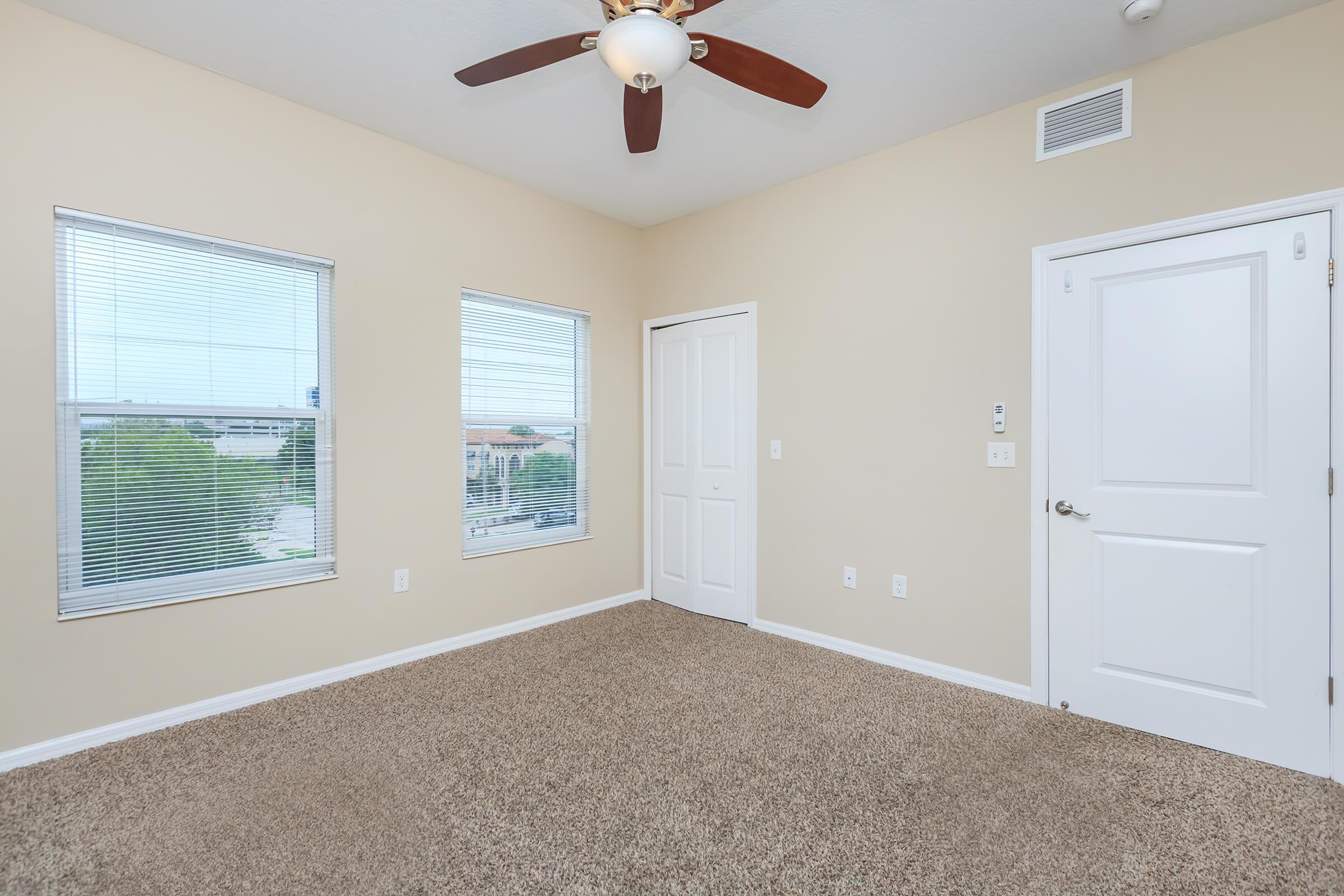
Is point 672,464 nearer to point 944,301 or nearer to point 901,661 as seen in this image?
point 901,661

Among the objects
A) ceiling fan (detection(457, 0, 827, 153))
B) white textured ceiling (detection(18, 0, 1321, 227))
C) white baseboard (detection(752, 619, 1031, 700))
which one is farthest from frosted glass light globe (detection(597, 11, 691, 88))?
white baseboard (detection(752, 619, 1031, 700))

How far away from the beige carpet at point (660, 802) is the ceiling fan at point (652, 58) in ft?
7.51

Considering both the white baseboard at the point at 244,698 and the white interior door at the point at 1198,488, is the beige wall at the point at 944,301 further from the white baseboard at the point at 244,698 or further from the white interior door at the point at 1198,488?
the white baseboard at the point at 244,698

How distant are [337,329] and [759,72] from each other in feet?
7.38

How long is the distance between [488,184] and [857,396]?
245 cm

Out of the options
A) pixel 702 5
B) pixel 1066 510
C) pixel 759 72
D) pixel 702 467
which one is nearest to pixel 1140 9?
pixel 759 72

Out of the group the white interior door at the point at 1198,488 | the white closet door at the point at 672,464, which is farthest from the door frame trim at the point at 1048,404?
the white closet door at the point at 672,464

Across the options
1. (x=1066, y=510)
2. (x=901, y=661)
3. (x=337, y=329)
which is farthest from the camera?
(x=901, y=661)

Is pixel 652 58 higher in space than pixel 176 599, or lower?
higher

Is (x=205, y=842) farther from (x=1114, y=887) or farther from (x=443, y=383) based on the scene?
(x=1114, y=887)

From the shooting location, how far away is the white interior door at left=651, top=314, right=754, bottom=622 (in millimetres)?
3816

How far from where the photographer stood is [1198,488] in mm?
2316

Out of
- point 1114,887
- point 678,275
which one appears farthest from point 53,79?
point 1114,887

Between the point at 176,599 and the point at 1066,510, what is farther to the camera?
the point at 1066,510
